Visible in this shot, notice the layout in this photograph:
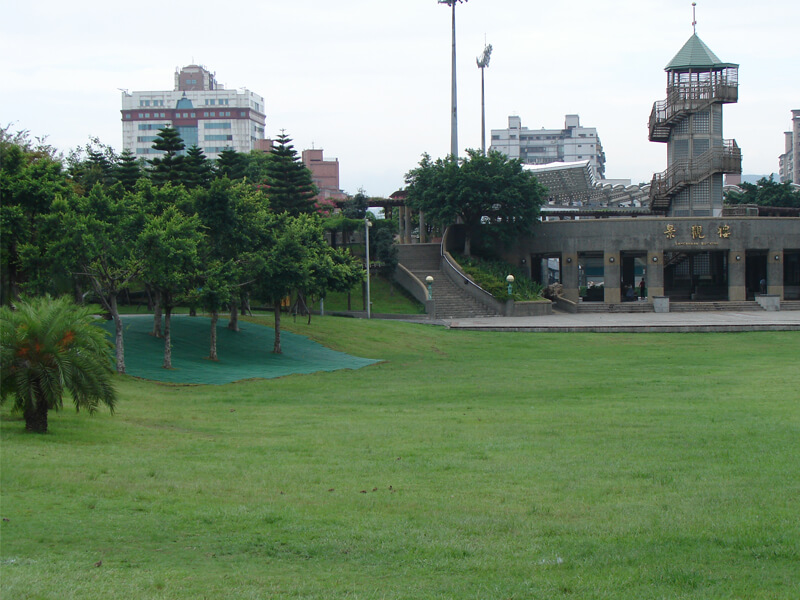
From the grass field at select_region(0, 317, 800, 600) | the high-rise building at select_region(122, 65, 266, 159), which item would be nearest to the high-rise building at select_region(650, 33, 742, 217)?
the grass field at select_region(0, 317, 800, 600)

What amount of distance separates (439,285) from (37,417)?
38.2 metres

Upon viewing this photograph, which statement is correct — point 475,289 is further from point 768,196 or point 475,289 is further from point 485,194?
point 768,196

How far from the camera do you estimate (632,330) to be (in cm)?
3747

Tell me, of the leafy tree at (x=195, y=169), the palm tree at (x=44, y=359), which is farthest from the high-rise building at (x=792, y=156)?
the palm tree at (x=44, y=359)

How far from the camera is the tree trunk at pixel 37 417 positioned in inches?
481

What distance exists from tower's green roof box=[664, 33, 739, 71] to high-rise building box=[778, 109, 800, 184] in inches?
3509

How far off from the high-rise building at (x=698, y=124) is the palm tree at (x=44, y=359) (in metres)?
48.8

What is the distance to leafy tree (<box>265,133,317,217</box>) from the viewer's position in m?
46.7

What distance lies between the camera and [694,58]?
5419 centimetres

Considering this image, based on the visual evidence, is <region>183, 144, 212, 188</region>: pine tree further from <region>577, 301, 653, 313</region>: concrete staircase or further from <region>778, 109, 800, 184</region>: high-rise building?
<region>778, 109, 800, 184</region>: high-rise building

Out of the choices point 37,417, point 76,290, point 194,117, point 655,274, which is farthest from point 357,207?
point 194,117

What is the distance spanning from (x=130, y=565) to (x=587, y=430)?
8.85m

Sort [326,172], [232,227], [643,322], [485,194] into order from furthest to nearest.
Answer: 1. [326,172]
2. [485,194]
3. [643,322]
4. [232,227]

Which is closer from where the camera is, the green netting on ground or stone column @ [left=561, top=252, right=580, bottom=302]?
the green netting on ground
